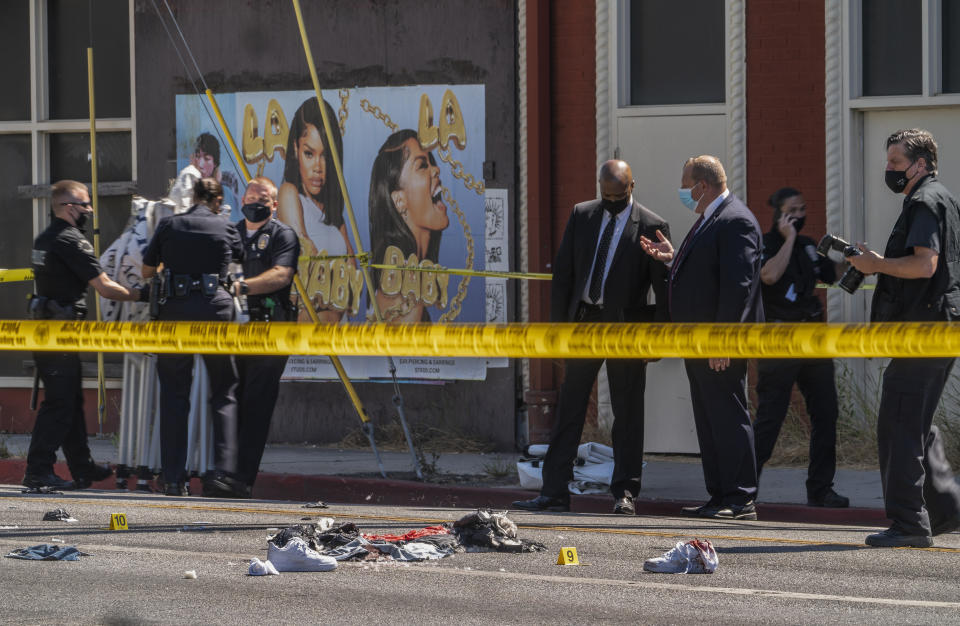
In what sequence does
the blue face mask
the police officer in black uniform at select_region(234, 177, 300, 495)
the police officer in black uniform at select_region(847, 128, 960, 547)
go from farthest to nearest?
the police officer in black uniform at select_region(234, 177, 300, 495) < the blue face mask < the police officer in black uniform at select_region(847, 128, 960, 547)

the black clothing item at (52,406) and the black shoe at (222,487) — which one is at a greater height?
the black clothing item at (52,406)

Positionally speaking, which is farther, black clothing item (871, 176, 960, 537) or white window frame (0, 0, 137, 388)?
white window frame (0, 0, 137, 388)

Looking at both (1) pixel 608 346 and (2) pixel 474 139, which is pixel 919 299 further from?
(2) pixel 474 139

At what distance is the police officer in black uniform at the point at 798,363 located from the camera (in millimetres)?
9078

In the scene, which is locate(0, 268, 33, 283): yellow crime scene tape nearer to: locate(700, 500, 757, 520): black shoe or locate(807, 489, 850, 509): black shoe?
locate(700, 500, 757, 520): black shoe

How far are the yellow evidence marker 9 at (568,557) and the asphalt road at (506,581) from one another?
0.06 meters

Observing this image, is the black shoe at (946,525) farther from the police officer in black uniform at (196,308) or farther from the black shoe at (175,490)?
the black shoe at (175,490)

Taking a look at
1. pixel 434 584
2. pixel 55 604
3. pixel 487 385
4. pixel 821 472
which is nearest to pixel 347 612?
pixel 434 584

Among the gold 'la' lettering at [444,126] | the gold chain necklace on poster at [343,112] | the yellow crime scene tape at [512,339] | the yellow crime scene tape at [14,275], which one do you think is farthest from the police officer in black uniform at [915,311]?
the yellow crime scene tape at [14,275]

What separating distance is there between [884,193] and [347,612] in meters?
6.69

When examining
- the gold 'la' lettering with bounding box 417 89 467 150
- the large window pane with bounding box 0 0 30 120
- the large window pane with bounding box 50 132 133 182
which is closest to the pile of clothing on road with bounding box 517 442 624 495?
the gold 'la' lettering with bounding box 417 89 467 150

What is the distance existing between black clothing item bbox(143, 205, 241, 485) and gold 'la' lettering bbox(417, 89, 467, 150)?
3017 mm

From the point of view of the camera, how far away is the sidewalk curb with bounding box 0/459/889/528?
29.6 ft

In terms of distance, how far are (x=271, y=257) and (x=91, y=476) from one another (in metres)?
1.97
